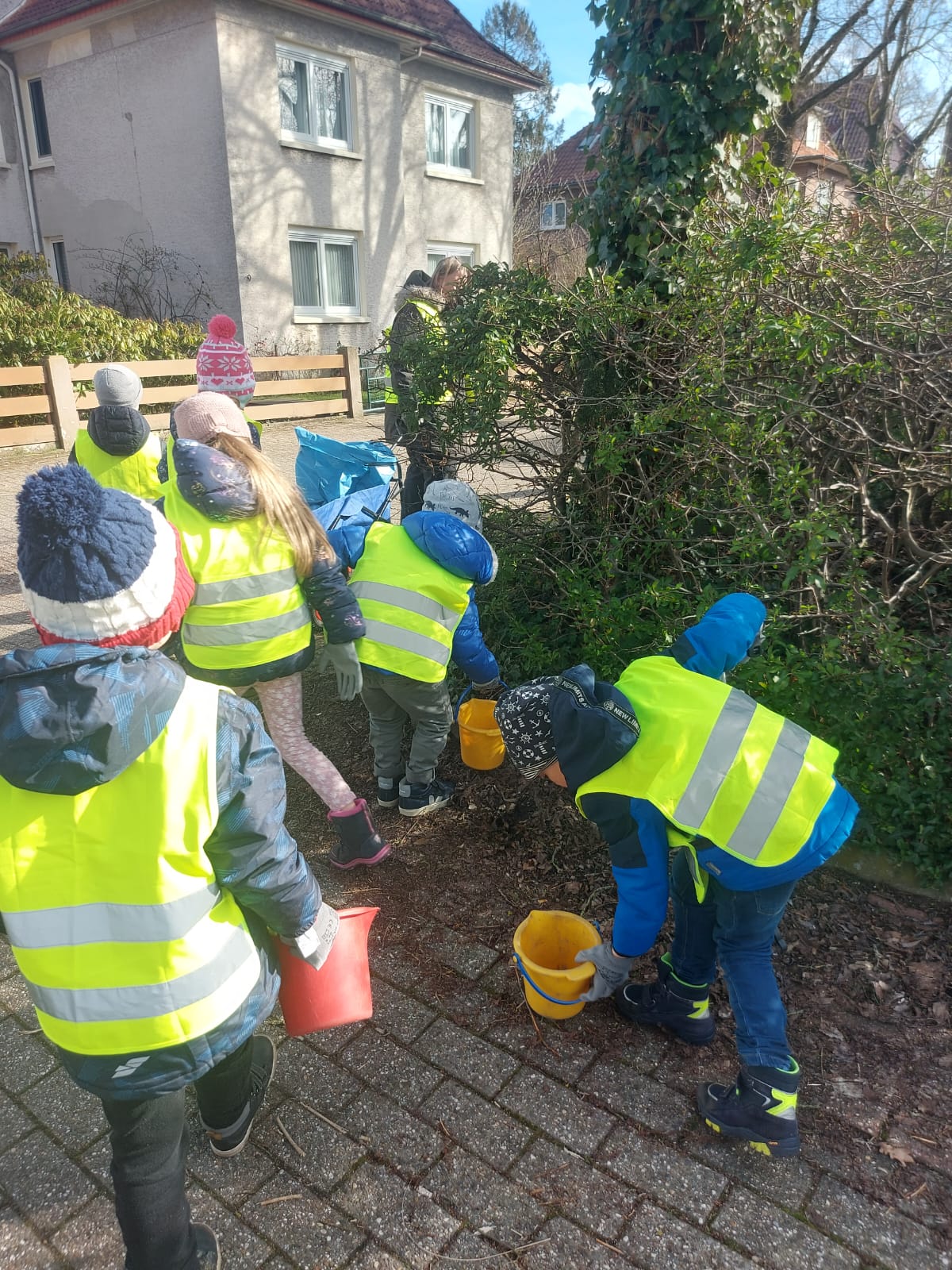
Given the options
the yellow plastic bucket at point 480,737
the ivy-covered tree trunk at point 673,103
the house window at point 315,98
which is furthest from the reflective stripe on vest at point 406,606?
the house window at point 315,98

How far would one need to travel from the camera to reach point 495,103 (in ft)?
61.3

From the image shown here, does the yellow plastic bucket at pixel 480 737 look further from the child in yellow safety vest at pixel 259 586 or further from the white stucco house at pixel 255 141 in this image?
the white stucco house at pixel 255 141

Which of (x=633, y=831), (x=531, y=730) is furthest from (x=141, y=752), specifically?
(x=633, y=831)

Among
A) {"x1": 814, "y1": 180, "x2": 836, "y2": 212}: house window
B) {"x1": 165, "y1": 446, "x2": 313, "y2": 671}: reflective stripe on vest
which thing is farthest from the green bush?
{"x1": 814, "y1": 180, "x2": 836, "y2": 212}: house window

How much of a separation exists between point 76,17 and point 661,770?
1809cm

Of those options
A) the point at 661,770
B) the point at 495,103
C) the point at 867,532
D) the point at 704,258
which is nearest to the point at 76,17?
the point at 495,103

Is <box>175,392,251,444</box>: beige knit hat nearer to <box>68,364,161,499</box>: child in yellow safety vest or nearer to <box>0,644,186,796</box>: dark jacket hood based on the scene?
<box>68,364,161,499</box>: child in yellow safety vest

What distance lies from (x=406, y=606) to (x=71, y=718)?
1.93 m

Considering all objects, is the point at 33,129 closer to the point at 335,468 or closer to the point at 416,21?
the point at 416,21

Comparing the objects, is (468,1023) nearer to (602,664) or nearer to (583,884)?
(583,884)

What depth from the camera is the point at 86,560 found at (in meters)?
1.57

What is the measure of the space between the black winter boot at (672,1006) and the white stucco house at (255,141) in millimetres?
14291

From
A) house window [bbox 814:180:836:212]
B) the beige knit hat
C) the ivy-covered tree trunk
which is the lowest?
the beige knit hat

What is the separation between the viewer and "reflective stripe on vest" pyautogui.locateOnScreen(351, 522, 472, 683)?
3.35m
